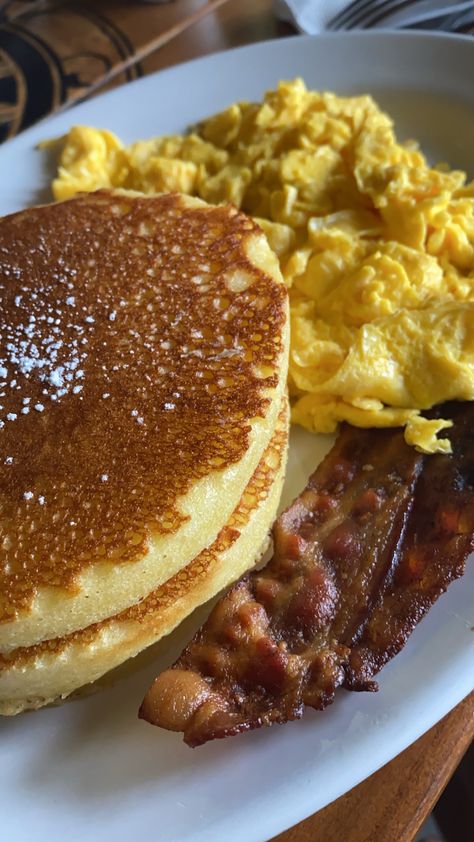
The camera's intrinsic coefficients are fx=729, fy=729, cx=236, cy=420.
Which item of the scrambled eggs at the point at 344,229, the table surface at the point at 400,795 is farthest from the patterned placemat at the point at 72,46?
the table surface at the point at 400,795

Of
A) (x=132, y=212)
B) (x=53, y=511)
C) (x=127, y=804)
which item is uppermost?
(x=132, y=212)

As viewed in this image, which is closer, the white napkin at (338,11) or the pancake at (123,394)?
the pancake at (123,394)

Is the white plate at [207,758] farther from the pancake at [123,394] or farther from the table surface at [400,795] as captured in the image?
the pancake at [123,394]

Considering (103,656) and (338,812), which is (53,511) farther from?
(338,812)

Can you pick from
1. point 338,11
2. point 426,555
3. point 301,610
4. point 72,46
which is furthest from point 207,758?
point 72,46

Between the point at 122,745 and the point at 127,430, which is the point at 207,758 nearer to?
the point at 122,745

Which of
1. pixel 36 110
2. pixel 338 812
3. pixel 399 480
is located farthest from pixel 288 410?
pixel 36 110
